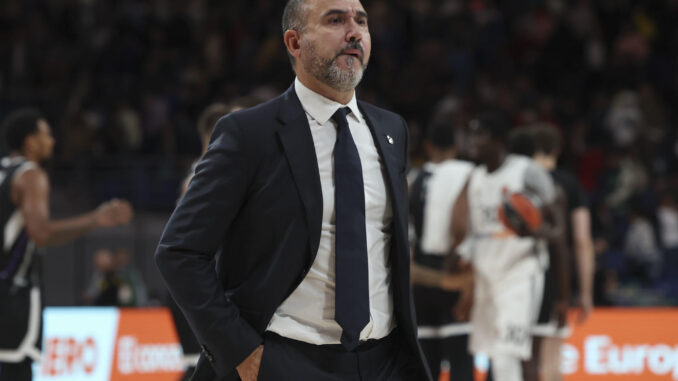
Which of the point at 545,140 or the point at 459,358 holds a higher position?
the point at 545,140

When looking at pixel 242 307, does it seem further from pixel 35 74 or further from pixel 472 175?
pixel 35 74

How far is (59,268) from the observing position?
1313cm

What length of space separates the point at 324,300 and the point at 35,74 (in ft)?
43.3

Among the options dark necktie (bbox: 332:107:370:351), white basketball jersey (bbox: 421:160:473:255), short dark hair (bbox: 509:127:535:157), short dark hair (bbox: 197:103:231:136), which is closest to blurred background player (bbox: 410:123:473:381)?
white basketball jersey (bbox: 421:160:473:255)

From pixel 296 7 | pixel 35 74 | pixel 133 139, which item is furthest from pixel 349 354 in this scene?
pixel 35 74

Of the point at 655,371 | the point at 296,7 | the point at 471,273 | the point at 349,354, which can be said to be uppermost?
the point at 296,7

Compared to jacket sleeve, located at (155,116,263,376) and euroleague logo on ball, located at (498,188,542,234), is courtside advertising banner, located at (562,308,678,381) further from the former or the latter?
jacket sleeve, located at (155,116,263,376)

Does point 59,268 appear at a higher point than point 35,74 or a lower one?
lower

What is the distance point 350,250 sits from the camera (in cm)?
293

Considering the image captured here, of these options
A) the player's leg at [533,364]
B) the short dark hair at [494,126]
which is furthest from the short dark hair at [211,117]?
the player's leg at [533,364]

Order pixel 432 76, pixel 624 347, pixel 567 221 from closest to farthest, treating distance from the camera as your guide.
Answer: pixel 567 221 < pixel 624 347 < pixel 432 76

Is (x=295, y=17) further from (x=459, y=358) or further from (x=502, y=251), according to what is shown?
(x=459, y=358)

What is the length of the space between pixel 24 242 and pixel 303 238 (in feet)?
9.88

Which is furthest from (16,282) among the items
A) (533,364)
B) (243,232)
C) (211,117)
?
(533,364)
